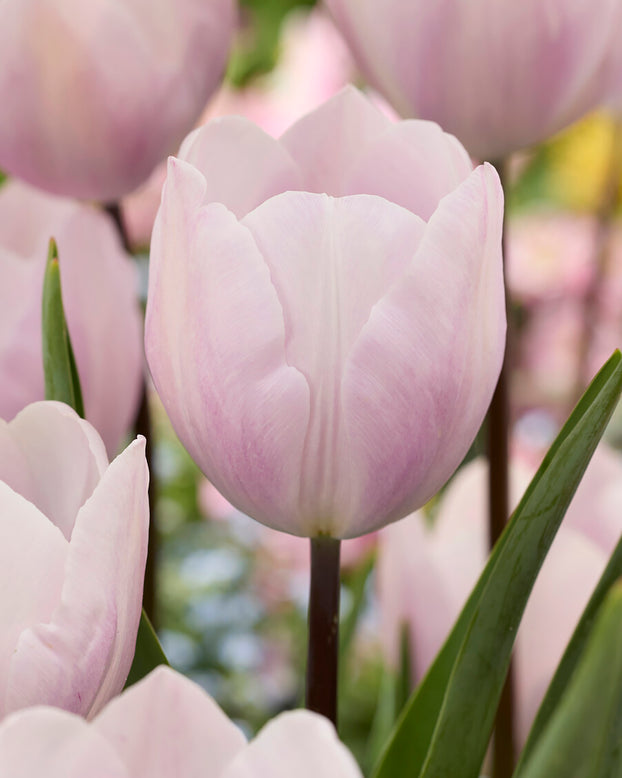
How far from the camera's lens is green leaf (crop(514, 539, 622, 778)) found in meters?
0.23

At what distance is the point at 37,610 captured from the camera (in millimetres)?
208

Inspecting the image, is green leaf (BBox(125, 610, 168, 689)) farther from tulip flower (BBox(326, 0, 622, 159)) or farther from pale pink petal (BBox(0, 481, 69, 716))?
tulip flower (BBox(326, 0, 622, 159))

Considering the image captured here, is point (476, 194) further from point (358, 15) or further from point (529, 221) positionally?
point (529, 221)

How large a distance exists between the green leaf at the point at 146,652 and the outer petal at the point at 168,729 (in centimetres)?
5

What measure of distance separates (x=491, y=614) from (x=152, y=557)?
148 mm

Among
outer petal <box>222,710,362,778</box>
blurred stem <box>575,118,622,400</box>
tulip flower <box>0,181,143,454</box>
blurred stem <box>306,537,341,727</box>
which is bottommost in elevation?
blurred stem <box>575,118,622,400</box>

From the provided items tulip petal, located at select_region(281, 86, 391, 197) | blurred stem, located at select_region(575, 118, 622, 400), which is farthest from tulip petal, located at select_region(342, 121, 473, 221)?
blurred stem, located at select_region(575, 118, 622, 400)

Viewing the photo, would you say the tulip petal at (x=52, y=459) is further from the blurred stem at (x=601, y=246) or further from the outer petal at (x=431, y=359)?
the blurred stem at (x=601, y=246)

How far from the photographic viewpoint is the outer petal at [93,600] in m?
0.19

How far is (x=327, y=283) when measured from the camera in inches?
8.6

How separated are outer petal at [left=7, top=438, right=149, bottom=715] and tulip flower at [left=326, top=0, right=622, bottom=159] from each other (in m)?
0.15

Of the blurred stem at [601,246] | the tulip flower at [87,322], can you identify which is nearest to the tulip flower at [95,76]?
the tulip flower at [87,322]

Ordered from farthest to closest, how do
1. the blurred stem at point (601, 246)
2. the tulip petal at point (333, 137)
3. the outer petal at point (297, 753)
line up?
the blurred stem at point (601, 246) → the tulip petal at point (333, 137) → the outer petal at point (297, 753)

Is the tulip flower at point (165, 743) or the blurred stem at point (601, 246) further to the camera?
the blurred stem at point (601, 246)
